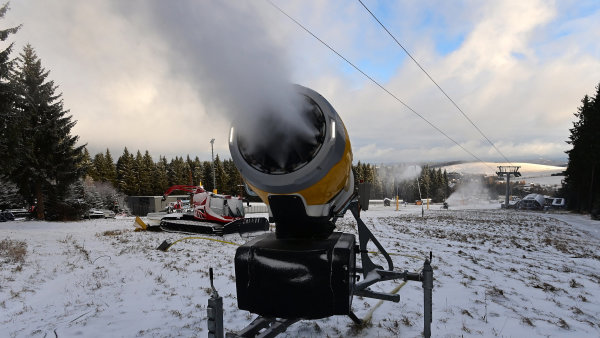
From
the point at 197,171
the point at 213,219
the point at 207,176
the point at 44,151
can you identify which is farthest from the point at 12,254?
the point at 197,171

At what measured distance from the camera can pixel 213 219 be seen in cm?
1530

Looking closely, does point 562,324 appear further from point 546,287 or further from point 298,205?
point 298,205

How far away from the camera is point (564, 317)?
14.6 feet

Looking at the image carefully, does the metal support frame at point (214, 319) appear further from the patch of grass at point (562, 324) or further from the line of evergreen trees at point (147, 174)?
the line of evergreen trees at point (147, 174)

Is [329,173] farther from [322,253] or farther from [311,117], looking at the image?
[322,253]

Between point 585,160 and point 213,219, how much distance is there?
44016 millimetres

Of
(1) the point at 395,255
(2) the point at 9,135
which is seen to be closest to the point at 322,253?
(1) the point at 395,255

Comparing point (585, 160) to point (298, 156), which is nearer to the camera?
point (298, 156)

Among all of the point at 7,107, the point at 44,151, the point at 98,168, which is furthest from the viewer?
the point at 98,168

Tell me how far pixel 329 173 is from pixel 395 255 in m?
7.24

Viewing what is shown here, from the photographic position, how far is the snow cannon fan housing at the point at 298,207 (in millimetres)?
2373

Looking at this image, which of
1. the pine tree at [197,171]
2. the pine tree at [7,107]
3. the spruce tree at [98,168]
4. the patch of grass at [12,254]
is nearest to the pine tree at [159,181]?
the pine tree at [197,171]

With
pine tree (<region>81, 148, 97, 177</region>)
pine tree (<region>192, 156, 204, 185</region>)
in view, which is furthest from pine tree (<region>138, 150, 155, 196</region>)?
pine tree (<region>192, 156, 204, 185</region>)

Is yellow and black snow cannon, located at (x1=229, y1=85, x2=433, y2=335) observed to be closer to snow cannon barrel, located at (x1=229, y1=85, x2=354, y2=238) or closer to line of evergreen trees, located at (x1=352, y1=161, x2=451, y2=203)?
snow cannon barrel, located at (x1=229, y1=85, x2=354, y2=238)
